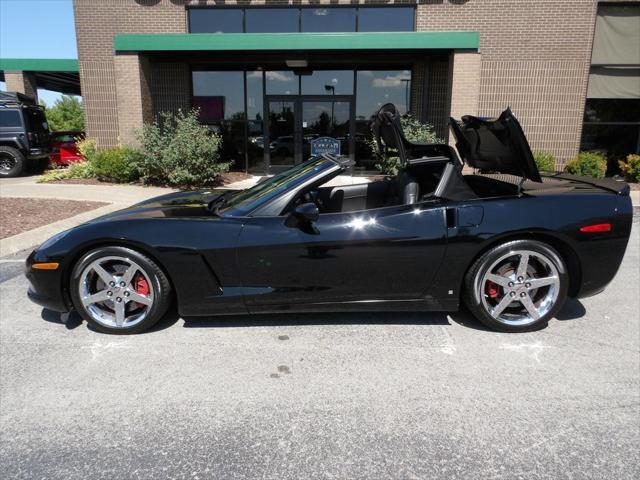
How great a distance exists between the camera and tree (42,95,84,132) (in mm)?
33688

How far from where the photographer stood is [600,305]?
4020 mm

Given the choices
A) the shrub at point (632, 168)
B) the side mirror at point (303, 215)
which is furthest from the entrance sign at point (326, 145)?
the side mirror at point (303, 215)

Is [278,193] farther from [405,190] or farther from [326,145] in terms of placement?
[326,145]

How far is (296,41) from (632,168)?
9.67 meters

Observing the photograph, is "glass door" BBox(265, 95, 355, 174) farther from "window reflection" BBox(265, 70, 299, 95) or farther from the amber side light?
the amber side light

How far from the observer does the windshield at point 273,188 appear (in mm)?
3361

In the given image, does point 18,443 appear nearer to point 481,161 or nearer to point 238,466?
point 238,466

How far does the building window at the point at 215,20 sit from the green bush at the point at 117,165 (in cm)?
431

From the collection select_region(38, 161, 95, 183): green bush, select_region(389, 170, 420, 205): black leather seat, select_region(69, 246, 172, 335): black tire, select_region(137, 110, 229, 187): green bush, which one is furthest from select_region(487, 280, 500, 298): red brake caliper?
select_region(38, 161, 95, 183): green bush

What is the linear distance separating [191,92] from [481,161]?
1208 centimetres

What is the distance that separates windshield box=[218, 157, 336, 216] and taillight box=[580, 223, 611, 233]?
187 centimetres

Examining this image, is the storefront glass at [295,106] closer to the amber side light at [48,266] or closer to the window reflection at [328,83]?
the window reflection at [328,83]

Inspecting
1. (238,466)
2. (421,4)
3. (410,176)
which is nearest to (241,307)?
(238,466)

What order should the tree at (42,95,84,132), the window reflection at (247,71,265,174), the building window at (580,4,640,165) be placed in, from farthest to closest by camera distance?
the tree at (42,95,84,132) → the window reflection at (247,71,265,174) → the building window at (580,4,640,165)
